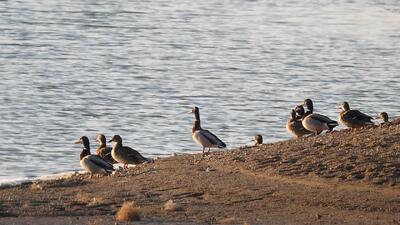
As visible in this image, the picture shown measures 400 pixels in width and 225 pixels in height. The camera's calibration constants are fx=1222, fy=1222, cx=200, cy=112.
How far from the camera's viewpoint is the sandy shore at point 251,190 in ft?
47.3

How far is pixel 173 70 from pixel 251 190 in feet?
68.7

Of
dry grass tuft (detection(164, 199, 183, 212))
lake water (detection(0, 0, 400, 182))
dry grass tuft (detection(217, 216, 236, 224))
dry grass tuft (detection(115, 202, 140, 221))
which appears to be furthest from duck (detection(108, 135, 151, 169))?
dry grass tuft (detection(217, 216, 236, 224))

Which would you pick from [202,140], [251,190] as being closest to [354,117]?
[202,140]

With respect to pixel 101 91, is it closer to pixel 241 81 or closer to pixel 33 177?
pixel 241 81

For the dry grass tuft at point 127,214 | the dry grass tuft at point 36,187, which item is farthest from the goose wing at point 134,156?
the dry grass tuft at point 127,214

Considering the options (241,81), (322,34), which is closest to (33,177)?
(241,81)

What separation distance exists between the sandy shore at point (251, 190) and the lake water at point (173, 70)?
4.55 meters

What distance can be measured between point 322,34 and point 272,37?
2.78 metres

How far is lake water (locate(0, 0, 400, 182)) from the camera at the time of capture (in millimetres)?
26031

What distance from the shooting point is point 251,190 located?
51.4 feet

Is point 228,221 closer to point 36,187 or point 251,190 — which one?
point 251,190

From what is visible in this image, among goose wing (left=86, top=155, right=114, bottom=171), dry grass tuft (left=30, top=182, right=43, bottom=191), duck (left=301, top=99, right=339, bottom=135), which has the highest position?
duck (left=301, top=99, right=339, bottom=135)

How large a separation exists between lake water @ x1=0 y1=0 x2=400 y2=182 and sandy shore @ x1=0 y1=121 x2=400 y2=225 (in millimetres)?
4546

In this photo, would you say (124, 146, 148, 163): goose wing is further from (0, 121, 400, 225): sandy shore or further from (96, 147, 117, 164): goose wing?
(0, 121, 400, 225): sandy shore
